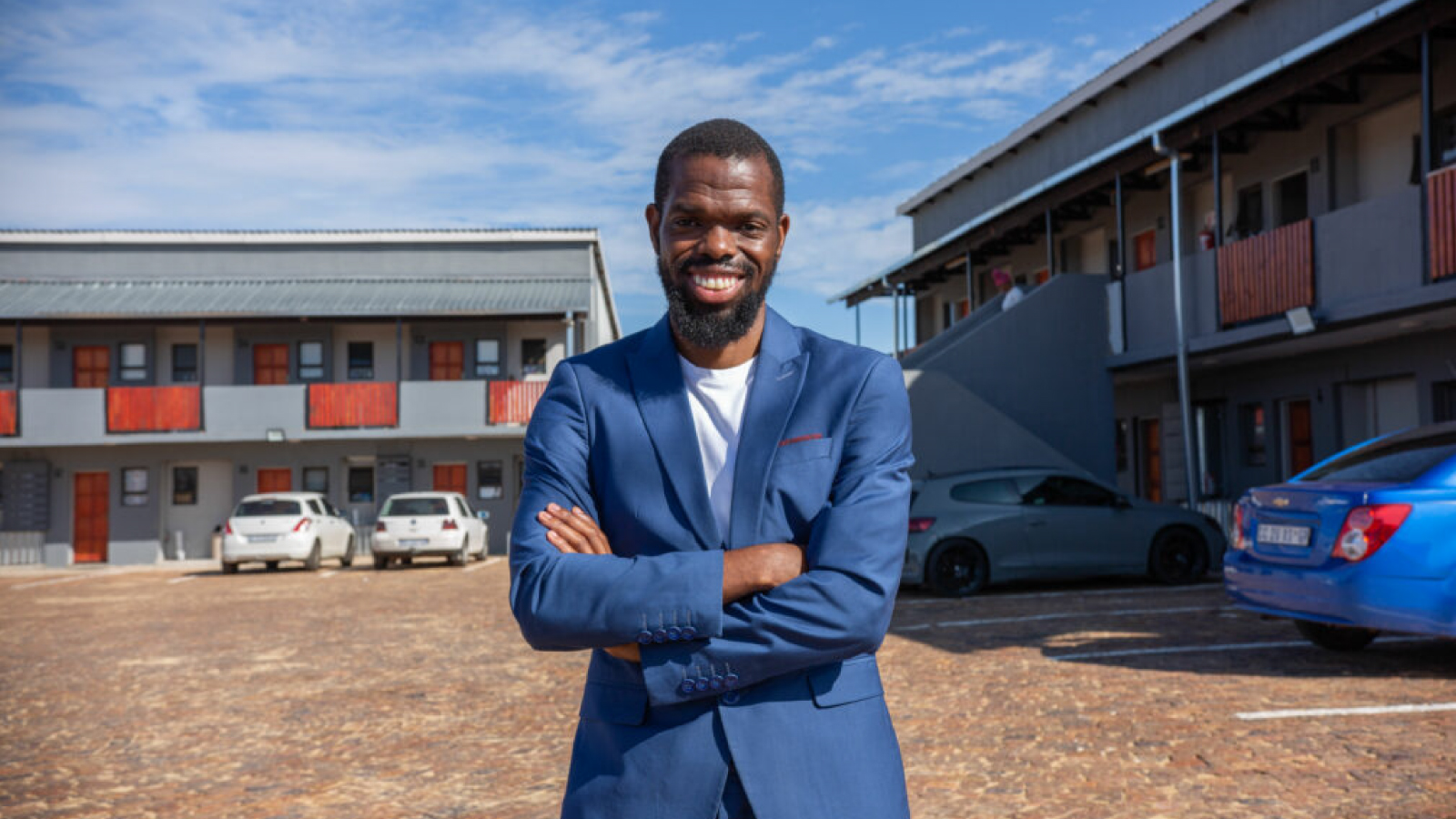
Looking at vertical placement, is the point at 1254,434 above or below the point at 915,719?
above

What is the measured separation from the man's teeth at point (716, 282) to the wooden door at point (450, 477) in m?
31.4

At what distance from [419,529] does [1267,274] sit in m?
15.9

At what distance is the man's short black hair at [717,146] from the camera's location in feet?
7.09

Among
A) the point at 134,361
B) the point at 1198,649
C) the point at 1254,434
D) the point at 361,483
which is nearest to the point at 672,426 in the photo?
the point at 1198,649

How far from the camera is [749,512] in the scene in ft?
6.84

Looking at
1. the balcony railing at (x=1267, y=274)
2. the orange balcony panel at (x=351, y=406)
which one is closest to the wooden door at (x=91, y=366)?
the orange balcony panel at (x=351, y=406)

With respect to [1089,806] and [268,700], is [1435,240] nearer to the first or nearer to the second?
[1089,806]

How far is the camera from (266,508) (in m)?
24.0

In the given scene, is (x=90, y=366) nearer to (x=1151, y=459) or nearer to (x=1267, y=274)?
(x=1151, y=459)

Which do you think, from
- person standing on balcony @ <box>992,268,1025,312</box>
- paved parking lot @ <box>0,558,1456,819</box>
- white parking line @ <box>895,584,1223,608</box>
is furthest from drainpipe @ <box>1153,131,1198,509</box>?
paved parking lot @ <box>0,558,1456,819</box>

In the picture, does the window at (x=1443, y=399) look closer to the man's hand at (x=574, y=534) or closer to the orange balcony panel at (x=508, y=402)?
the man's hand at (x=574, y=534)

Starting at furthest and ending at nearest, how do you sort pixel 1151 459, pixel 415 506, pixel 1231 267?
pixel 415 506 < pixel 1151 459 < pixel 1231 267

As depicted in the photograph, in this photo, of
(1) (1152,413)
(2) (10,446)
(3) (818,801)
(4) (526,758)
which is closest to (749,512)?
(3) (818,801)

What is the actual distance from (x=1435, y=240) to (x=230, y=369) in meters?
28.8
